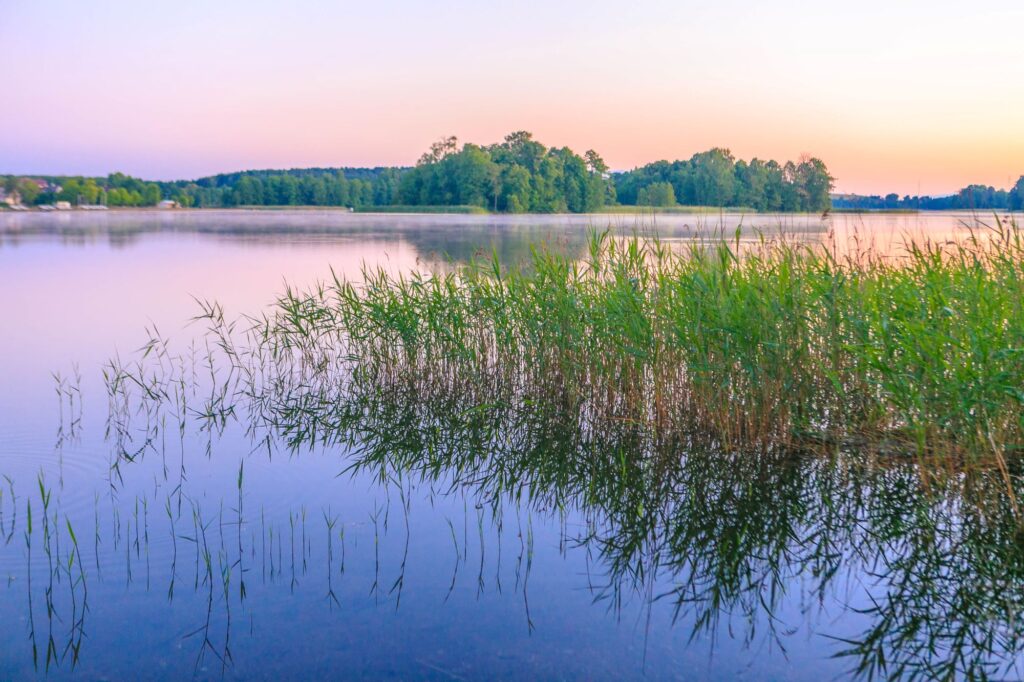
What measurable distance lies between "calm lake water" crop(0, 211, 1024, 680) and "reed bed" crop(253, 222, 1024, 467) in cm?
37

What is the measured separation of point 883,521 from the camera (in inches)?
195

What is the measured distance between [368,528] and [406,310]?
3305 millimetres

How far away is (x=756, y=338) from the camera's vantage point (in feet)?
19.0

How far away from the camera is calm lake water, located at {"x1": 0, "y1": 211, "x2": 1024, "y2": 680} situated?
3654 mm

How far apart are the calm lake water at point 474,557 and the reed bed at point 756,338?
1.20 ft

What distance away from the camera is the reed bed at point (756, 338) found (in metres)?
4.82

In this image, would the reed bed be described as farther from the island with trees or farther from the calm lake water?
the island with trees

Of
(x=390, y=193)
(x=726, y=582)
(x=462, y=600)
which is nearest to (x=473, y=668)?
(x=462, y=600)

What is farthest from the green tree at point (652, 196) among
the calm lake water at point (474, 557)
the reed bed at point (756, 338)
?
the calm lake water at point (474, 557)

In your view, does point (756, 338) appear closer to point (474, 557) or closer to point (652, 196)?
point (474, 557)

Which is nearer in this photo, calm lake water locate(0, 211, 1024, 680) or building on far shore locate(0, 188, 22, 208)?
calm lake water locate(0, 211, 1024, 680)

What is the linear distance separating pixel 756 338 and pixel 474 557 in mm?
2582

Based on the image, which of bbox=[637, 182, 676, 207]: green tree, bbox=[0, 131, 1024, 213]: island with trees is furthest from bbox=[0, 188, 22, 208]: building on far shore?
bbox=[637, 182, 676, 207]: green tree

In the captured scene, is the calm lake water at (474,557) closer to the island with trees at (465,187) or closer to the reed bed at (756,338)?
the reed bed at (756,338)
